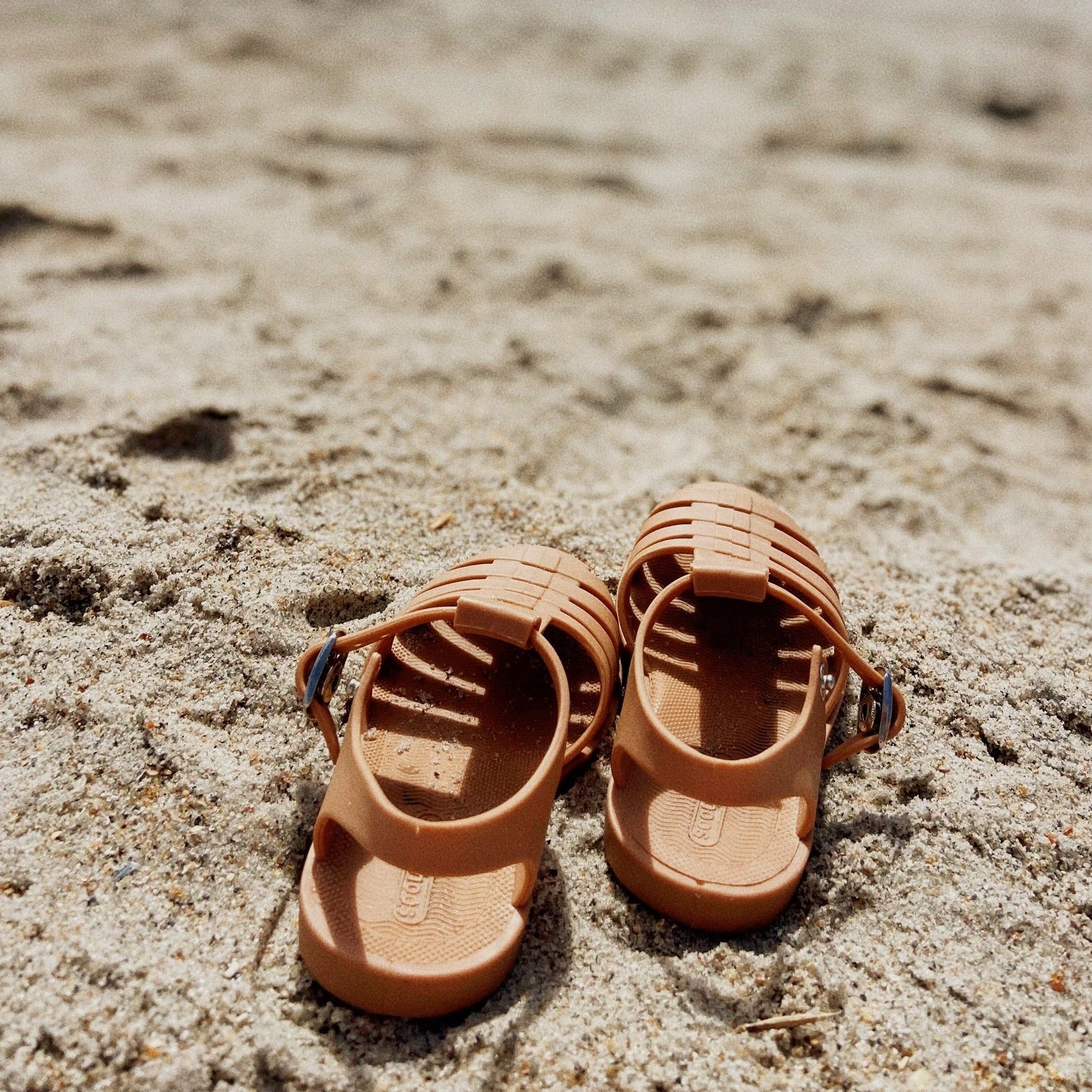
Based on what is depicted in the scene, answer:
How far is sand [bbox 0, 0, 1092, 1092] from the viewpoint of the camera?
1440mm

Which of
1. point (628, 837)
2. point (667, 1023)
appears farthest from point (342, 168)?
point (667, 1023)

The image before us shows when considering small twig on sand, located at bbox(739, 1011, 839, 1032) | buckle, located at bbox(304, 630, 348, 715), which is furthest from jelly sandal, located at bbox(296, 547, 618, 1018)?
small twig on sand, located at bbox(739, 1011, 839, 1032)

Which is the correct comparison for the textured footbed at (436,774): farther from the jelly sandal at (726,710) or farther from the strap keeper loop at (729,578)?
the strap keeper loop at (729,578)

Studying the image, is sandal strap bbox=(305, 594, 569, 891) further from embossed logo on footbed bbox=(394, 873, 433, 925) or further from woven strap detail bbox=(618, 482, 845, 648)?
woven strap detail bbox=(618, 482, 845, 648)

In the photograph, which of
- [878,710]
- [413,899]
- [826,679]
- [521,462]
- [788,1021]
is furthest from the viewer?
[521,462]

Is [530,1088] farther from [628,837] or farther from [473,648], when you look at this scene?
[473,648]

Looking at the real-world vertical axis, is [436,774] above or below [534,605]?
below

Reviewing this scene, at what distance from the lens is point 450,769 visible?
1749 millimetres

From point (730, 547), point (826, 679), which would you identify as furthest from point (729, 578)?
point (826, 679)

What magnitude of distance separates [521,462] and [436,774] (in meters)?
1.00

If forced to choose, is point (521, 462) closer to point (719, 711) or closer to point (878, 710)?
point (719, 711)

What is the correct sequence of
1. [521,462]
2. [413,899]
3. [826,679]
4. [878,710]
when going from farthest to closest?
1. [521,462]
2. [826,679]
3. [878,710]
4. [413,899]

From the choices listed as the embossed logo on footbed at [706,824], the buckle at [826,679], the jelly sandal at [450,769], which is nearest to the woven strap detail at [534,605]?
the jelly sandal at [450,769]

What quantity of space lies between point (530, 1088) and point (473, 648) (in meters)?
0.84
